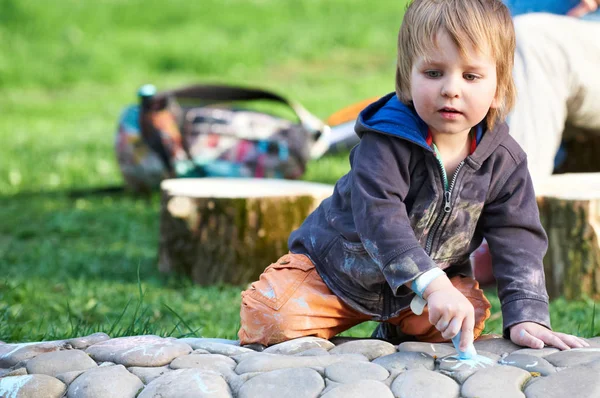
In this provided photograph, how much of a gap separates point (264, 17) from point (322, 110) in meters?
5.22

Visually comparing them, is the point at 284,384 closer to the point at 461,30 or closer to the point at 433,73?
the point at 433,73

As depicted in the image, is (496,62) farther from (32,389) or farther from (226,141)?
(226,141)

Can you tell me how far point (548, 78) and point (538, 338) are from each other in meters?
1.94

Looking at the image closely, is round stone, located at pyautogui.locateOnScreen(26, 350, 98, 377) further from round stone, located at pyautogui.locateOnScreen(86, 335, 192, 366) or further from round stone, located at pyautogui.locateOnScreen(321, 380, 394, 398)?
round stone, located at pyautogui.locateOnScreen(321, 380, 394, 398)

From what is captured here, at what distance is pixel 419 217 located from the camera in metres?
2.70

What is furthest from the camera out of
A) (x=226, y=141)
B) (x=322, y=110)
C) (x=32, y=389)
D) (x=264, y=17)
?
(x=264, y=17)

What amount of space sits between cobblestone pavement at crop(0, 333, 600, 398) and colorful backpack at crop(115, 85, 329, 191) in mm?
3089

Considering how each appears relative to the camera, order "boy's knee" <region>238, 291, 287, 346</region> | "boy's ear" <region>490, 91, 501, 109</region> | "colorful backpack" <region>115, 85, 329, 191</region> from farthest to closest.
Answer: "colorful backpack" <region>115, 85, 329, 191</region> < "boy's knee" <region>238, 291, 287, 346</region> < "boy's ear" <region>490, 91, 501, 109</region>

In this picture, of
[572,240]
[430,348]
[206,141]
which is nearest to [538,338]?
[430,348]

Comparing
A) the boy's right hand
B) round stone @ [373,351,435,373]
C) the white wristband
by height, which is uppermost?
the white wristband

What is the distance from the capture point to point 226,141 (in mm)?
5840

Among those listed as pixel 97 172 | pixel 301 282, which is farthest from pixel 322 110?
pixel 301 282

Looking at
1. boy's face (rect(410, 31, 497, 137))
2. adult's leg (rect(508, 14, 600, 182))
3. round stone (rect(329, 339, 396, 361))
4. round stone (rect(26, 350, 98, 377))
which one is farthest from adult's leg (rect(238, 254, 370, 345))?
adult's leg (rect(508, 14, 600, 182))

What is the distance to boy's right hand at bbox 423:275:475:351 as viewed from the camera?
2398mm
